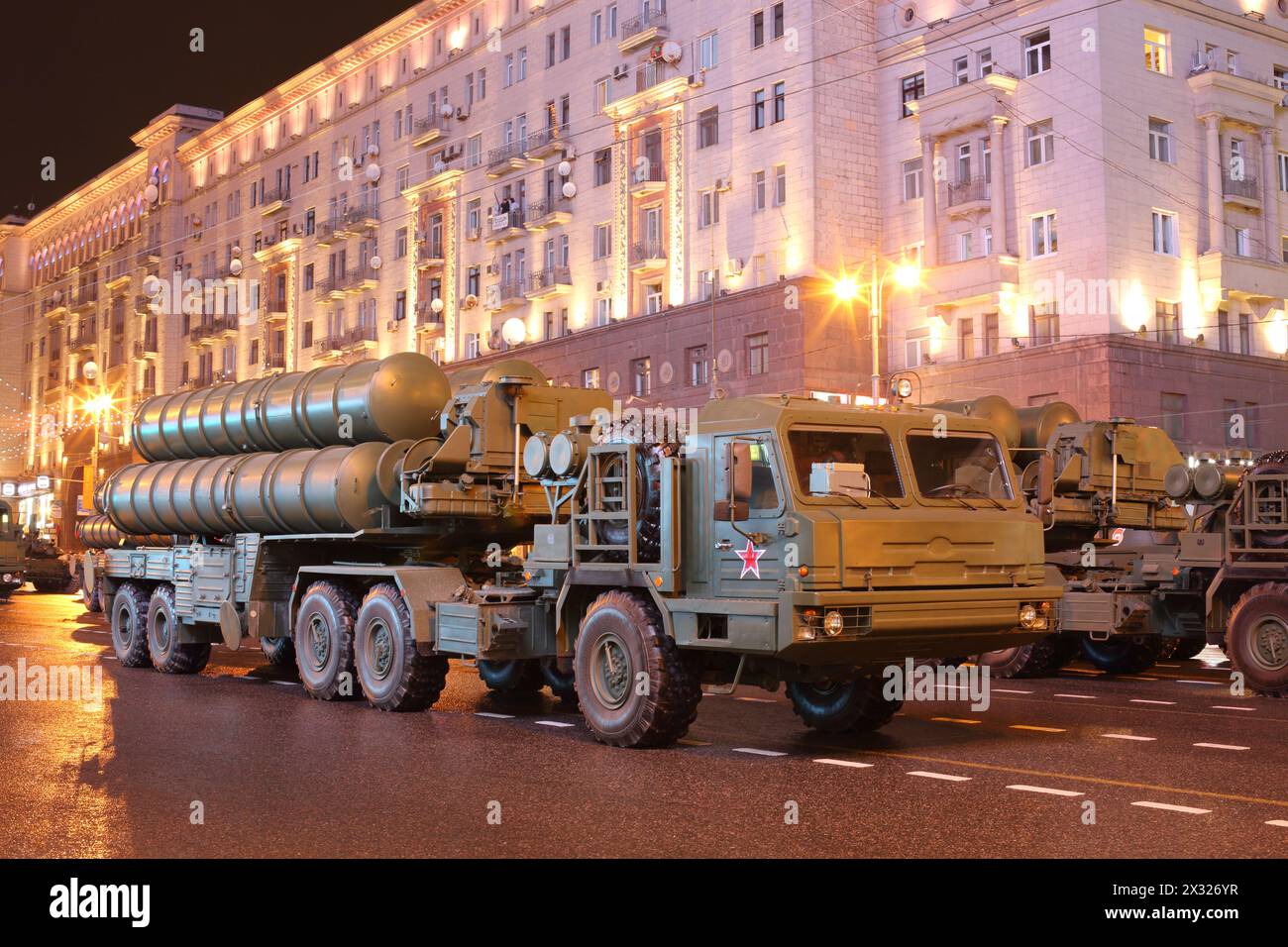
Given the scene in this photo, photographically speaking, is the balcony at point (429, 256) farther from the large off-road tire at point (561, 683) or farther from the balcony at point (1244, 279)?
the large off-road tire at point (561, 683)

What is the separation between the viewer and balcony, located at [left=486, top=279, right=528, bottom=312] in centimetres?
5747

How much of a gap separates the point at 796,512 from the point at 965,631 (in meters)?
1.76

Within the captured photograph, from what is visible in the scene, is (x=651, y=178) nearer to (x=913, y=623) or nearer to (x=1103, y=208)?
(x=1103, y=208)

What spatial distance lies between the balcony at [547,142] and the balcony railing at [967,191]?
1722cm

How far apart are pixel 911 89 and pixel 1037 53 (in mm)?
5005

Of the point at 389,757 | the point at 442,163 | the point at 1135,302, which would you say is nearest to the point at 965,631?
the point at 389,757

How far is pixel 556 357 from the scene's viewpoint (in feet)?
178

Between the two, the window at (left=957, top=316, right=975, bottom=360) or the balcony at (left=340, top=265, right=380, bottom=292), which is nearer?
the window at (left=957, top=316, right=975, bottom=360)

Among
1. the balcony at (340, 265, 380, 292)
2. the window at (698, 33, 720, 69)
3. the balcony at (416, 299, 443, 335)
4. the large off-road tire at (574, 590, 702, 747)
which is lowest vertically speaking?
the large off-road tire at (574, 590, 702, 747)

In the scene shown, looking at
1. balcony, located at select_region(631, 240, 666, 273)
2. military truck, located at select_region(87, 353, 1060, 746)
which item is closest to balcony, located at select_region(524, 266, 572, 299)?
balcony, located at select_region(631, 240, 666, 273)

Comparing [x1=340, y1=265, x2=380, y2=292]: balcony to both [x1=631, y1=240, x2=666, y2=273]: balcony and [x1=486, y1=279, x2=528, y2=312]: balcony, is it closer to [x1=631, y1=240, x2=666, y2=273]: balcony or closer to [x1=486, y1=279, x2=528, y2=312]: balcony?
[x1=486, y1=279, x2=528, y2=312]: balcony

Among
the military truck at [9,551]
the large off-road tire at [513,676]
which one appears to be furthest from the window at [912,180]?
the large off-road tire at [513,676]

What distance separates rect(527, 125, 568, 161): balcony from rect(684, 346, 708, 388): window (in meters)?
12.4

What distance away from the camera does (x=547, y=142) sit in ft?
184
